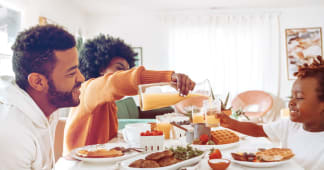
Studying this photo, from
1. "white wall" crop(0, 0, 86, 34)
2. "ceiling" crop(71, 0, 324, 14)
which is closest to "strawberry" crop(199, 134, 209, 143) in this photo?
"white wall" crop(0, 0, 86, 34)

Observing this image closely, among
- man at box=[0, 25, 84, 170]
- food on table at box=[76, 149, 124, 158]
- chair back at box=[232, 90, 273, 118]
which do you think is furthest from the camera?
chair back at box=[232, 90, 273, 118]

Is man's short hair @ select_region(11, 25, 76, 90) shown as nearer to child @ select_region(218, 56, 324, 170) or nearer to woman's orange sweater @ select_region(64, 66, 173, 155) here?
woman's orange sweater @ select_region(64, 66, 173, 155)

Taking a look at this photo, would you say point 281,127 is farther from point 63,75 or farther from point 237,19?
point 237,19

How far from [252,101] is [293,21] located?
1.93m

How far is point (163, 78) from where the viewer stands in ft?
3.99

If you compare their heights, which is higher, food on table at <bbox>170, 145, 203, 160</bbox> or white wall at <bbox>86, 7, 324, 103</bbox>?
white wall at <bbox>86, 7, 324, 103</bbox>

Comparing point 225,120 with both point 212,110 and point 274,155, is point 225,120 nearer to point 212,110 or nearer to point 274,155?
point 212,110

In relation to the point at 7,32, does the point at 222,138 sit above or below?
below

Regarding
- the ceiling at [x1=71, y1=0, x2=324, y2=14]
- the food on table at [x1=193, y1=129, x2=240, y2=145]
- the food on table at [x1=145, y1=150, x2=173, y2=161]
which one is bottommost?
the food on table at [x1=193, y1=129, x2=240, y2=145]

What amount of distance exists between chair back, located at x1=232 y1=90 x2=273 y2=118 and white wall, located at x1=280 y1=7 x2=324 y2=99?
1.68 ft

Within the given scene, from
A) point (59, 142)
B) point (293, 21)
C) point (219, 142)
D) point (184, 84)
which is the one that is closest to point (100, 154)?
point (184, 84)

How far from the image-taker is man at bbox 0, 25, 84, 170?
0.78 m

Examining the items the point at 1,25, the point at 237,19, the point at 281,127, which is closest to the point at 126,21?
the point at 237,19

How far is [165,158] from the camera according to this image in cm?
94
